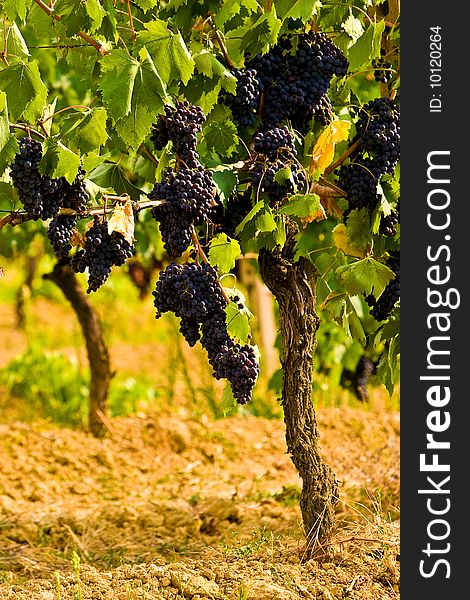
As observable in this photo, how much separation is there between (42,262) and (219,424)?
4077 mm

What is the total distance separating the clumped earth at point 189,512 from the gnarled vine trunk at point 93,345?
14 centimetres

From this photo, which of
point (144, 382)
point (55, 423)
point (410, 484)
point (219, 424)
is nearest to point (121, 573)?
point (410, 484)

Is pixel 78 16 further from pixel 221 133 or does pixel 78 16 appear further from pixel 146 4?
pixel 221 133

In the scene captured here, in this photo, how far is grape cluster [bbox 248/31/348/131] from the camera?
3475 mm

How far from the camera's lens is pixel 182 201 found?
319 cm

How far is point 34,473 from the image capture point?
586 cm

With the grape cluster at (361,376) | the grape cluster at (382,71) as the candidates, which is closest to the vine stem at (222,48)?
the grape cluster at (382,71)

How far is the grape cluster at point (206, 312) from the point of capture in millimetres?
3289

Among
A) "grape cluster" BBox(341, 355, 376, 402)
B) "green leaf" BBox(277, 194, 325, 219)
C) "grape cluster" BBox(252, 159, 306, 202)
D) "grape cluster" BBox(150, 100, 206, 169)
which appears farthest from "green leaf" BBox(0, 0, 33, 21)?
"grape cluster" BBox(341, 355, 376, 402)

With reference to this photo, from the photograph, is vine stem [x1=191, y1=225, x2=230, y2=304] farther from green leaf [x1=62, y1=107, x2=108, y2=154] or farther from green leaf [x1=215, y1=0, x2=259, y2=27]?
green leaf [x1=215, y1=0, x2=259, y2=27]

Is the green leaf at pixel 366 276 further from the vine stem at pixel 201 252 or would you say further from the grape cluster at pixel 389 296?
the vine stem at pixel 201 252

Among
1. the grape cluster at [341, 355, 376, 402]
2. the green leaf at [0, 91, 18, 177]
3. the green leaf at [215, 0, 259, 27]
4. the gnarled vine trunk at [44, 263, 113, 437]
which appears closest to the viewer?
the green leaf at [0, 91, 18, 177]

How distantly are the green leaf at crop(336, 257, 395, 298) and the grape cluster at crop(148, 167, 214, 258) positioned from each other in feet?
1.80

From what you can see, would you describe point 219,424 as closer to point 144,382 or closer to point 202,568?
point 144,382
